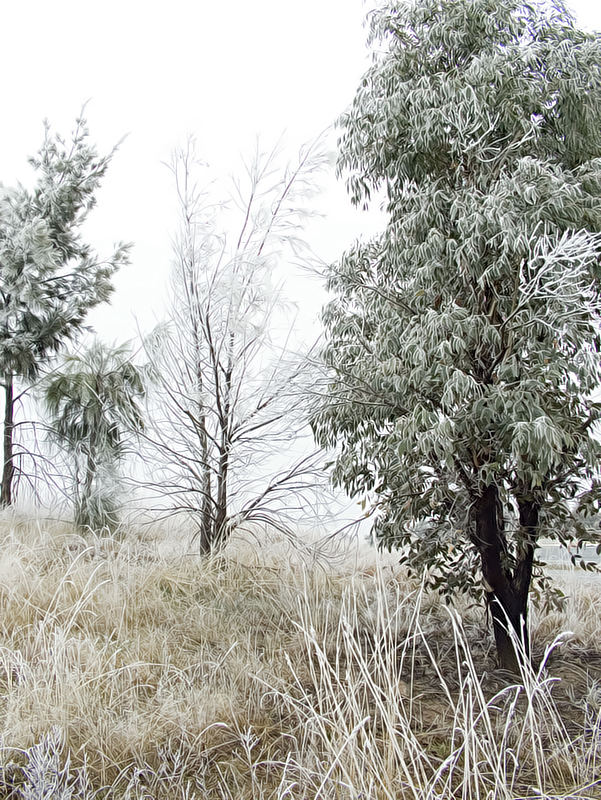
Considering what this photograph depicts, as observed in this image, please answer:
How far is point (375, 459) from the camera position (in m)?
4.12

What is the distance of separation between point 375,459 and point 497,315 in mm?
1029

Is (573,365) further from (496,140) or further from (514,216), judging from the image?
(496,140)

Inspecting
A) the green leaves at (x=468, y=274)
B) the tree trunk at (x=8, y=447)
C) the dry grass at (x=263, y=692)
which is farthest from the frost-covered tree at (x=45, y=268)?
the green leaves at (x=468, y=274)

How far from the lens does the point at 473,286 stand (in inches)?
154

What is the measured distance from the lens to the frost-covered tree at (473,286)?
11.5 ft

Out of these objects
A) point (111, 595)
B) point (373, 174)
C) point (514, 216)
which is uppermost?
point (373, 174)

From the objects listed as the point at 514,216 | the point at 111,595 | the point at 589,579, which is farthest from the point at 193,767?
the point at 589,579

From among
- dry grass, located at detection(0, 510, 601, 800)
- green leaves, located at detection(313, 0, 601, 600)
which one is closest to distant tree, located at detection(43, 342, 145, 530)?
dry grass, located at detection(0, 510, 601, 800)

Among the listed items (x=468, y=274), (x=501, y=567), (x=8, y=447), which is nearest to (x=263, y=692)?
(x=501, y=567)

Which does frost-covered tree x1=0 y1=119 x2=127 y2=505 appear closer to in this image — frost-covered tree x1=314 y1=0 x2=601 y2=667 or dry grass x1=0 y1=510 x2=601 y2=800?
dry grass x1=0 y1=510 x2=601 y2=800

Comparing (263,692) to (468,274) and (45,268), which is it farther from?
(45,268)

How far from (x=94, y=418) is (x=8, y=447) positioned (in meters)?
1.28

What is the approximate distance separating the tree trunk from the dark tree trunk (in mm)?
4845

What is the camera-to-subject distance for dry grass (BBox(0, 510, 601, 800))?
8.62 ft
